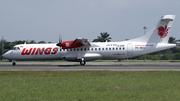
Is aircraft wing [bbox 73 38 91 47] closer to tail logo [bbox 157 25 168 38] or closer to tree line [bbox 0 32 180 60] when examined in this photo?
tail logo [bbox 157 25 168 38]

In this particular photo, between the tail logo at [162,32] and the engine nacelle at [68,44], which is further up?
the tail logo at [162,32]

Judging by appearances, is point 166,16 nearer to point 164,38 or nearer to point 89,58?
point 164,38

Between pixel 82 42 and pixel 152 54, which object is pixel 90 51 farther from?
pixel 152 54

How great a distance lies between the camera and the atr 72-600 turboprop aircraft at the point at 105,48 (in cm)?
3291

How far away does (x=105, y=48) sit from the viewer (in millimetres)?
33719

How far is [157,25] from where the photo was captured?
1315 inches

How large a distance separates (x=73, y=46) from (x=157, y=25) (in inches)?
544

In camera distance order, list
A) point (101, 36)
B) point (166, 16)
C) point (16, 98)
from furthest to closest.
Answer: point (101, 36) < point (166, 16) < point (16, 98)

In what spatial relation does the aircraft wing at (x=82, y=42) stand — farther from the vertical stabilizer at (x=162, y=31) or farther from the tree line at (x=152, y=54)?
the tree line at (x=152, y=54)

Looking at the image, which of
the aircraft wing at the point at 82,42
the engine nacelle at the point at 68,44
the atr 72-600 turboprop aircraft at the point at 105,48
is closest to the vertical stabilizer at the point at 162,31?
the atr 72-600 turboprop aircraft at the point at 105,48

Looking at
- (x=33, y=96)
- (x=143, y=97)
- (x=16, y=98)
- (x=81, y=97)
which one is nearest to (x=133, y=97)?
(x=143, y=97)

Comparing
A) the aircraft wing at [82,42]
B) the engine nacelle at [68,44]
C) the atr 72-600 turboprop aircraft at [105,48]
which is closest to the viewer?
the aircraft wing at [82,42]

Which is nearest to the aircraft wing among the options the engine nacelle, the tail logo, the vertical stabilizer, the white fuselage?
the engine nacelle

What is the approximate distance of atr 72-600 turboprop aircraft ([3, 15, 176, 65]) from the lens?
3291 centimetres
